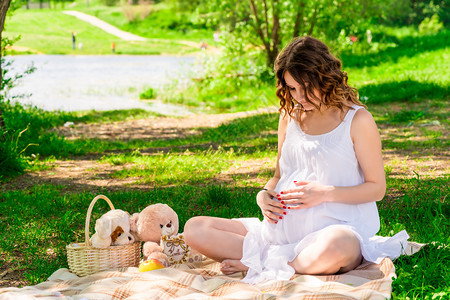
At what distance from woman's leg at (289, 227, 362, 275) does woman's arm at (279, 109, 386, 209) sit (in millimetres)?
177

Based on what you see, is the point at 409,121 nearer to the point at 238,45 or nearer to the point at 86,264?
the point at 86,264

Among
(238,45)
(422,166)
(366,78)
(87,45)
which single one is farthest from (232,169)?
(87,45)

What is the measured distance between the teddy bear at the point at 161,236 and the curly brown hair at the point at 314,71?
1148 millimetres

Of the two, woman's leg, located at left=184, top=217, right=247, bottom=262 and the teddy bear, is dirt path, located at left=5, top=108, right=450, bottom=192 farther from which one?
woman's leg, located at left=184, top=217, right=247, bottom=262

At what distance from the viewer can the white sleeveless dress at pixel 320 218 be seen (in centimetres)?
289

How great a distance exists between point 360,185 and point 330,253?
0.40m

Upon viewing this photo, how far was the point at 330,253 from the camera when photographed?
2.72 m

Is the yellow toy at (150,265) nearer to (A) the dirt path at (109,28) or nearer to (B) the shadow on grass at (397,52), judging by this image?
(B) the shadow on grass at (397,52)

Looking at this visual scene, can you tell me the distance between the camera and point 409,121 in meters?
7.52

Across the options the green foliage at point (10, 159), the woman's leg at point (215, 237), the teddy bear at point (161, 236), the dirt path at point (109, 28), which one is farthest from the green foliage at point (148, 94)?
the dirt path at point (109, 28)

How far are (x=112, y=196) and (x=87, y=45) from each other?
33505 mm

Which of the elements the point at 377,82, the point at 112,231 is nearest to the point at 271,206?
the point at 112,231

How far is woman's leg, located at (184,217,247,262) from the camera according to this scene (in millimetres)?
3141

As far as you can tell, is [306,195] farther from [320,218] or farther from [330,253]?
[330,253]
